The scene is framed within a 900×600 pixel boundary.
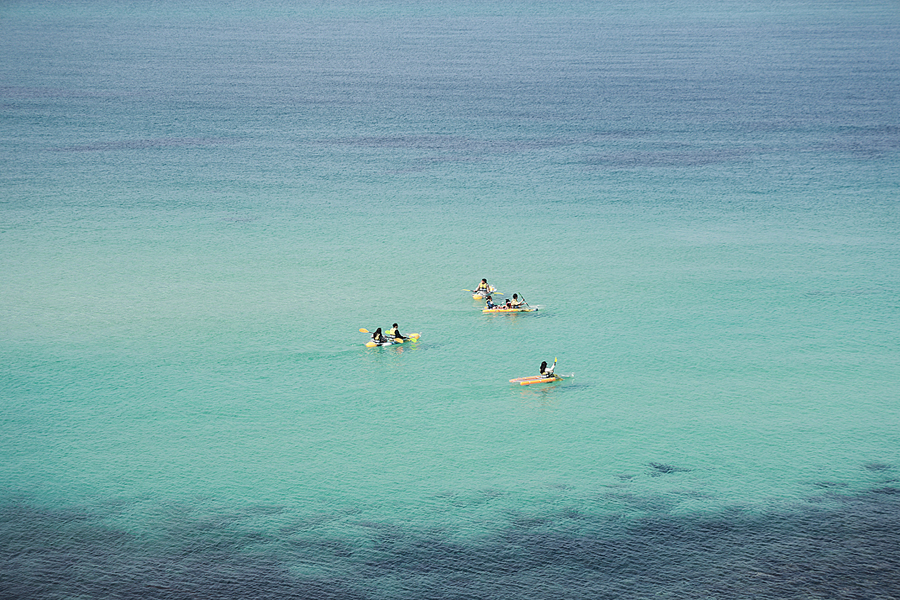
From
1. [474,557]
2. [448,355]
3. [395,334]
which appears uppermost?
[395,334]

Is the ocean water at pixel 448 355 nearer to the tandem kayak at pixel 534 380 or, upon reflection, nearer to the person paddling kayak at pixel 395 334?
the tandem kayak at pixel 534 380

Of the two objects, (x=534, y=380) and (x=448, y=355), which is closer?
(x=534, y=380)

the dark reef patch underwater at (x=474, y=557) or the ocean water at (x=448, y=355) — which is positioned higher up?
the ocean water at (x=448, y=355)

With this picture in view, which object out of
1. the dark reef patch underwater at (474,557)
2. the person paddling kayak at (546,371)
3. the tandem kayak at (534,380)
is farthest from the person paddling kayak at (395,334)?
the dark reef patch underwater at (474,557)

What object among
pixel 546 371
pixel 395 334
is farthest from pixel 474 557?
pixel 395 334

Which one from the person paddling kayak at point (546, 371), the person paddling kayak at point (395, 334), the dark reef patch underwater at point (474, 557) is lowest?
the dark reef patch underwater at point (474, 557)

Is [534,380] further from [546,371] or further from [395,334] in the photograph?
[395,334]

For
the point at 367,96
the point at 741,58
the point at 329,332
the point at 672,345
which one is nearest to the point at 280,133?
the point at 367,96
